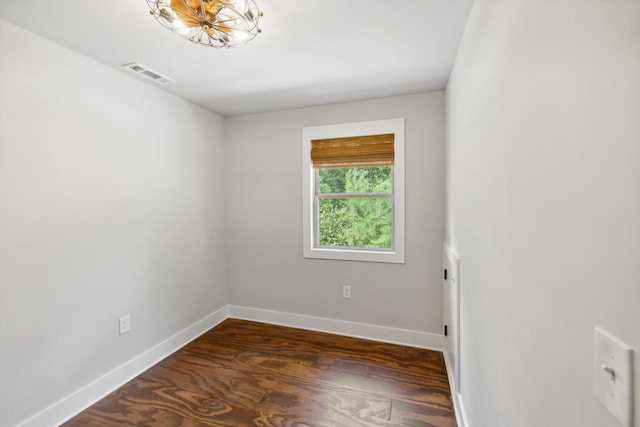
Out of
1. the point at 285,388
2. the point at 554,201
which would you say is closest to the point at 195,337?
the point at 285,388

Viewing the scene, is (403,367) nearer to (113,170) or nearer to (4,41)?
(113,170)

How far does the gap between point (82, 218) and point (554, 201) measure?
2526 millimetres

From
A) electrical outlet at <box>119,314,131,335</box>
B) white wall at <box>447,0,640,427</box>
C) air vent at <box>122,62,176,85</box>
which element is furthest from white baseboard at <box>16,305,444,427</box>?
air vent at <box>122,62,176,85</box>

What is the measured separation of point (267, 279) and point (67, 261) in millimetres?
1800

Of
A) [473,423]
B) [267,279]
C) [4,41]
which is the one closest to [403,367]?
[473,423]

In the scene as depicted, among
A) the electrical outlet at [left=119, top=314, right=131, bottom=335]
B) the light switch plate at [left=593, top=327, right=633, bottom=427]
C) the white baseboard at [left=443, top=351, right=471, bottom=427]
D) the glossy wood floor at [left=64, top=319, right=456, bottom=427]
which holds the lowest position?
the glossy wood floor at [left=64, top=319, right=456, bottom=427]

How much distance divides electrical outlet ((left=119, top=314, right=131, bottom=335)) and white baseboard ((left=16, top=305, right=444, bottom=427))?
255mm

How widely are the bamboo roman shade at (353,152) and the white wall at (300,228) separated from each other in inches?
7.0

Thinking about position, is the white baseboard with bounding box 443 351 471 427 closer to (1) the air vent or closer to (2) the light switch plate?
(2) the light switch plate

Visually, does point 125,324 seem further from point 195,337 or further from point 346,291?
point 346,291

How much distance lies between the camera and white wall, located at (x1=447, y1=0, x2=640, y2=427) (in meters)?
0.45

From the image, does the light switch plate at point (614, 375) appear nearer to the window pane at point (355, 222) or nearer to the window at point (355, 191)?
the window at point (355, 191)

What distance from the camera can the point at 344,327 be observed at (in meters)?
3.04

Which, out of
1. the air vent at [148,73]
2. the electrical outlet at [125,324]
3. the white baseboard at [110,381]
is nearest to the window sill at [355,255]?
the white baseboard at [110,381]
